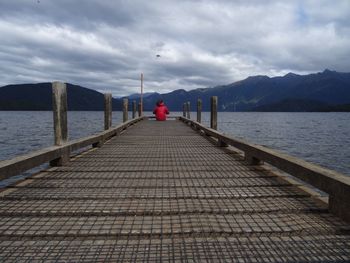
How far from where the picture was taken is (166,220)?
3.65 meters

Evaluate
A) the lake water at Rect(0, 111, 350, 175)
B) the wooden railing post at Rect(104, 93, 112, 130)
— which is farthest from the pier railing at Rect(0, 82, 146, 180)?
the lake water at Rect(0, 111, 350, 175)

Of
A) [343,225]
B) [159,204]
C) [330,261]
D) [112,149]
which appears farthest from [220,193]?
[112,149]

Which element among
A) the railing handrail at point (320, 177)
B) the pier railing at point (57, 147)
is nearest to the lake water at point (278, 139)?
the railing handrail at point (320, 177)

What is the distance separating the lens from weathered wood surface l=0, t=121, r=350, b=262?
114 inches

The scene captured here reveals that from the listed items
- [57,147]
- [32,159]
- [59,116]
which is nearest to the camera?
[32,159]

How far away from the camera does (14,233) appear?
328 centimetres

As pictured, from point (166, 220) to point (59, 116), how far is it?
15.4ft

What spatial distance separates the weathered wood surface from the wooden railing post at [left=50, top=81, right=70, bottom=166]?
952 millimetres

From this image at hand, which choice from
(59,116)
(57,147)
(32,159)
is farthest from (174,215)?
(59,116)

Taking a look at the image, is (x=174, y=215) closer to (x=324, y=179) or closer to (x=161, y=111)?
(x=324, y=179)

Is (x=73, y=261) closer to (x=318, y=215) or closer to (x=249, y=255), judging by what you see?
(x=249, y=255)

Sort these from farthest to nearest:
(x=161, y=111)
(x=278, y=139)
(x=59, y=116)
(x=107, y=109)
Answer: (x=278, y=139) → (x=161, y=111) → (x=107, y=109) → (x=59, y=116)

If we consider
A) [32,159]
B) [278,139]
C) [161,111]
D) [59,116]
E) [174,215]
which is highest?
[59,116]

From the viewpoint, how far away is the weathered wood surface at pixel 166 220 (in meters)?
2.89
